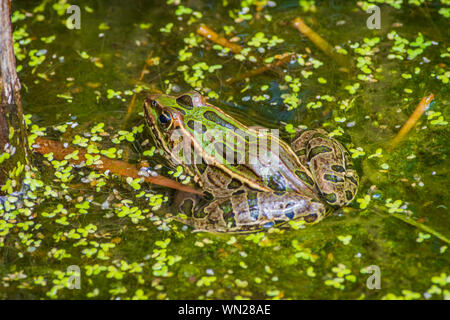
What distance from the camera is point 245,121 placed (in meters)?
5.21

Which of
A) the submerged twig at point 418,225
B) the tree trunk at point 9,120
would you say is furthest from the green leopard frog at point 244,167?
the tree trunk at point 9,120

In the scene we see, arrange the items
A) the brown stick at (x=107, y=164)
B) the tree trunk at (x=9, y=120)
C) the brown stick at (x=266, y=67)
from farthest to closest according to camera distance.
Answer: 1. the brown stick at (x=266, y=67)
2. the brown stick at (x=107, y=164)
3. the tree trunk at (x=9, y=120)

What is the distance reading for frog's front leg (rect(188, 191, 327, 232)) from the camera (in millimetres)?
4176

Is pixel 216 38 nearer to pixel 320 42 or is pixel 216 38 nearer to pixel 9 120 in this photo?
pixel 320 42

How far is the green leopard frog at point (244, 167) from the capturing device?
423 centimetres

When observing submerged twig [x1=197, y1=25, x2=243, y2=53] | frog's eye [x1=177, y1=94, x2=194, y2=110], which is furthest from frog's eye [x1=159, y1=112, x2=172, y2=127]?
submerged twig [x1=197, y1=25, x2=243, y2=53]

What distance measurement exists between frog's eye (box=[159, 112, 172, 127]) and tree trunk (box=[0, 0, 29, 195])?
3.83 ft

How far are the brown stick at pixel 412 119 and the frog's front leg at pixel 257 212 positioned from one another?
114cm

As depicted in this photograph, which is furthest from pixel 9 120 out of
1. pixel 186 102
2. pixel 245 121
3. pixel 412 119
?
pixel 412 119

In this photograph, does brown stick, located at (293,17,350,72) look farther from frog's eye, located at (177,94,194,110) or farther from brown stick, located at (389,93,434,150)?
frog's eye, located at (177,94,194,110)

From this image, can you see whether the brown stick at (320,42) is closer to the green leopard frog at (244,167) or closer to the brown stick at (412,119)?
the brown stick at (412,119)

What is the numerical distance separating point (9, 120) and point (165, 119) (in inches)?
51.3

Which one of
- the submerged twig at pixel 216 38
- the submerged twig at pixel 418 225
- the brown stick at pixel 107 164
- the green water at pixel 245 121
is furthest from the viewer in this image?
the submerged twig at pixel 216 38
